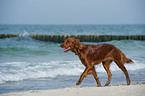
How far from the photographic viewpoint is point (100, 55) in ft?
19.5

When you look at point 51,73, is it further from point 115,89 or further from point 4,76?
point 115,89

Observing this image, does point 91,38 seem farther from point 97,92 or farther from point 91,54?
point 97,92

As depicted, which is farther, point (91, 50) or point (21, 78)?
point (21, 78)

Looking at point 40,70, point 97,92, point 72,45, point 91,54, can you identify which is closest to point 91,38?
point 40,70

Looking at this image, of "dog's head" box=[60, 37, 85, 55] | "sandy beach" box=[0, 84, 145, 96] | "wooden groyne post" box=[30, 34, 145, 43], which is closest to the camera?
"sandy beach" box=[0, 84, 145, 96]

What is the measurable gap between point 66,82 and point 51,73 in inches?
71.8

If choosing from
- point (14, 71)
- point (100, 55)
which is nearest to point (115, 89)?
point (100, 55)

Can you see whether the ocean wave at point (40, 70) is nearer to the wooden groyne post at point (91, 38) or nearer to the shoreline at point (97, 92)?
the shoreline at point (97, 92)

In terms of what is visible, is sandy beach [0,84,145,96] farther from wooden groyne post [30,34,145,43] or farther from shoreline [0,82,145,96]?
wooden groyne post [30,34,145,43]

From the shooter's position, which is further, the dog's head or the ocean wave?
the ocean wave

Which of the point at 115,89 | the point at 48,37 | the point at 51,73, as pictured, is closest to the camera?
the point at 115,89

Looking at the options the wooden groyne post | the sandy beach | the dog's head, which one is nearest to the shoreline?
the sandy beach

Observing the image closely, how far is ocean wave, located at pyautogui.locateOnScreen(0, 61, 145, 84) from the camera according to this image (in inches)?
349

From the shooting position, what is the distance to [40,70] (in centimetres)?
991
